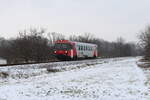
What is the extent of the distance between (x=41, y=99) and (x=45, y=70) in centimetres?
1012

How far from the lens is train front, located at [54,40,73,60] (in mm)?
29625

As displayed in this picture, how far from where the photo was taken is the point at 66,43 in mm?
30188

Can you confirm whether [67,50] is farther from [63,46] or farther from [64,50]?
[63,46]

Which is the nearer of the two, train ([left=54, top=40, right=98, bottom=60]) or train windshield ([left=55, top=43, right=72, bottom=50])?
train ([left=54, top=40, right=98, bottom=60])

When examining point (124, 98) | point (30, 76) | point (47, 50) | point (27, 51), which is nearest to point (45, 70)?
point (30, 76)

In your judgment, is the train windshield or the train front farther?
the train windshield

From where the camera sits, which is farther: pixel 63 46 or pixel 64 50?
pixel 63 46

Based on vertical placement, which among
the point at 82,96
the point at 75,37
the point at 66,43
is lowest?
the point at 82,96

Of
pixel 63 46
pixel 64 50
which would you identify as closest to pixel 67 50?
pixel 64 50

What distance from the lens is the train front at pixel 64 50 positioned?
2962 cm

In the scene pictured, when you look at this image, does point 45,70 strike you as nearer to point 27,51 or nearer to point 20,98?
point 20,98

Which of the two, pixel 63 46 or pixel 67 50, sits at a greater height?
pixel 63 46

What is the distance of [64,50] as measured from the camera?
1169 inches

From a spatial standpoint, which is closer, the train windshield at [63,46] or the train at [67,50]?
the train at [67,50]
